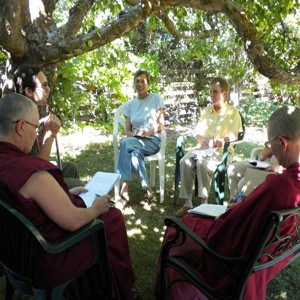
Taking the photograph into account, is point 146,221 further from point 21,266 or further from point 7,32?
point 7,32

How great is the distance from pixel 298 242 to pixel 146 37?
8997 millimetres

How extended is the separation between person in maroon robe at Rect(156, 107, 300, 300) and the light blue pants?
215 centimetres

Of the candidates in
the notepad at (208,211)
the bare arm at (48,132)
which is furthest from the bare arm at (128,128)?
the notepad at (208,211)

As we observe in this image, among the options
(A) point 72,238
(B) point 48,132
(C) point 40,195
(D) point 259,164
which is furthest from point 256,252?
(B) point 48,132

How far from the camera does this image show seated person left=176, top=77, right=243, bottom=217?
3863mm

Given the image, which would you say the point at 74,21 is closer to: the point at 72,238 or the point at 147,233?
the point at 147,233

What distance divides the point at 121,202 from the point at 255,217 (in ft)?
8.63

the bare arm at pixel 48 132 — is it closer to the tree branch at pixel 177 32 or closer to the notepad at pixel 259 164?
the notepad at pixel 259 164

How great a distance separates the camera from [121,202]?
4074mm

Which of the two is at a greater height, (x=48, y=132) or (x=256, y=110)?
(x=256, y=110)

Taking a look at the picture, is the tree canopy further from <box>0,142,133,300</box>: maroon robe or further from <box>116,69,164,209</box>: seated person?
<box>0,142,133,300</box>: maroon robe

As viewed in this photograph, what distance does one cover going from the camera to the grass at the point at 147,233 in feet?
8.55

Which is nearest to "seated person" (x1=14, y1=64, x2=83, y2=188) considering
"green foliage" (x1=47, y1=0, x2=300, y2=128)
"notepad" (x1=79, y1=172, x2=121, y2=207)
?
"notepad" (x1=79, y1=172, x2=121, y2=207)

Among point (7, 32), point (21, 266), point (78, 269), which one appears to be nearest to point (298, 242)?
point (78, 269)
